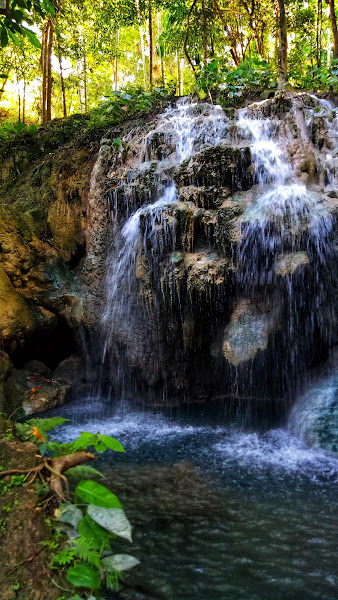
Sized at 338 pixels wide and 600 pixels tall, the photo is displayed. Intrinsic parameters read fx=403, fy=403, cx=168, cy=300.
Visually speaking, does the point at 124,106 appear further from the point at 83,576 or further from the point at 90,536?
the point at 83,576

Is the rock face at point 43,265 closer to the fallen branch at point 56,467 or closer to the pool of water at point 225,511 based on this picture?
the pool of water at point 225,511

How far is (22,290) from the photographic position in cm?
791

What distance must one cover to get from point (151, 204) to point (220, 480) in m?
5.17

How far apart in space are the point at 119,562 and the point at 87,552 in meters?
0.17

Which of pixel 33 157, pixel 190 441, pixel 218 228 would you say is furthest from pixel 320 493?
pixel 33 157

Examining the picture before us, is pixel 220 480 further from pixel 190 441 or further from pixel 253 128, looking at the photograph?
pixel 253 128

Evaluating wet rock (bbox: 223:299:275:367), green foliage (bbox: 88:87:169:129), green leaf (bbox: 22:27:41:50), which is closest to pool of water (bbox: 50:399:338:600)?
wet rock (bbox: 223:299:275:367)

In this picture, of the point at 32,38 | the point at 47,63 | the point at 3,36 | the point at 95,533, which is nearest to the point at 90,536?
the point at 95,533

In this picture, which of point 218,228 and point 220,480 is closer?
point 220,480

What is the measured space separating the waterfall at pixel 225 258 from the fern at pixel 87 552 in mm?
4254

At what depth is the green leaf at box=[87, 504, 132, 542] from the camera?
201 centimetres

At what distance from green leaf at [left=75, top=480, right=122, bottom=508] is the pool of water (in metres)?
1.04

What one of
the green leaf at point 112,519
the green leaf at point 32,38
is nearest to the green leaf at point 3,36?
the green leaf at point 32,38

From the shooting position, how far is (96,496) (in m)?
2.15
